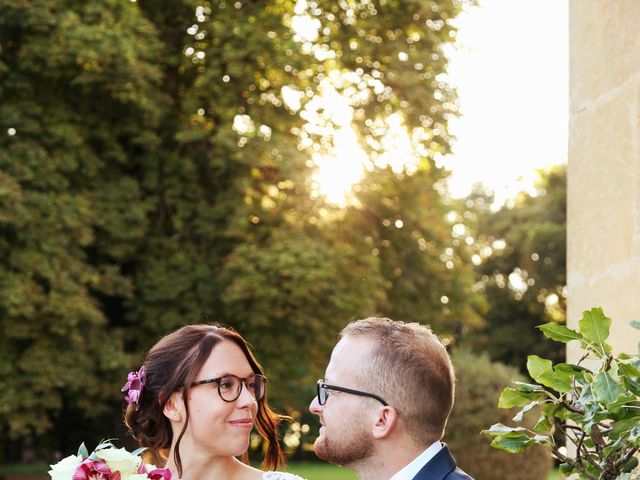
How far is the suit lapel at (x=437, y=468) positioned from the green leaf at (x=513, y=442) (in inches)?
5.9

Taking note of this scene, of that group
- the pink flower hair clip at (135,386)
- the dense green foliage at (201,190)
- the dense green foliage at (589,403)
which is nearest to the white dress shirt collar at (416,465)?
the dense green foliage at (589,403)

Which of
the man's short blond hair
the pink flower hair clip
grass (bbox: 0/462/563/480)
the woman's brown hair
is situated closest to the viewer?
the man's short blond hair

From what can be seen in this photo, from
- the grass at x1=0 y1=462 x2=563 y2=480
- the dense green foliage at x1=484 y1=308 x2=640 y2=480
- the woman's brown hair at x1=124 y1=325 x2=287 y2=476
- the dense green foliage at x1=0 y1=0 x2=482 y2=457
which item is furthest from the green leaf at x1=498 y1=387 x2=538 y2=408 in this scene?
the grass at x1=0 y1=462 x2=563 y2=480

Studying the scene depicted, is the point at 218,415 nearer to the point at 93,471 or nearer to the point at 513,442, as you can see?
the point at 93,471

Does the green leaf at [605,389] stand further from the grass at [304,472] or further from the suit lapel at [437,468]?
the grass at [304,472]

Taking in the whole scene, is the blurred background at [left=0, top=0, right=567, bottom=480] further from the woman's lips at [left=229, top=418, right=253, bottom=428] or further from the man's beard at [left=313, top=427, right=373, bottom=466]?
the man's beard at [left=313, top=427, right=373, bottom=466]

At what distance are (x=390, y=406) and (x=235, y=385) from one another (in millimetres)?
1366

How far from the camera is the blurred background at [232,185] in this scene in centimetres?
1435

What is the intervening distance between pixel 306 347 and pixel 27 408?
13.4 feet

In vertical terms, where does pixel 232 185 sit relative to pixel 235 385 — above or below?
below

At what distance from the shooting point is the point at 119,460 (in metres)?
3.04

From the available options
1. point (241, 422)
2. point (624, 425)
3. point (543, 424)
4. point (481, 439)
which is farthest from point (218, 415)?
point (481, 439)

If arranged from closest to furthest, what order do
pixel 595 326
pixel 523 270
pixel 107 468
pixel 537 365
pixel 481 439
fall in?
pixel 595 326 < pixel 537 365 < pixel 107 468 < pixel 481 439 < pixel 523 270

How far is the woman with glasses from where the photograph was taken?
3803mm
